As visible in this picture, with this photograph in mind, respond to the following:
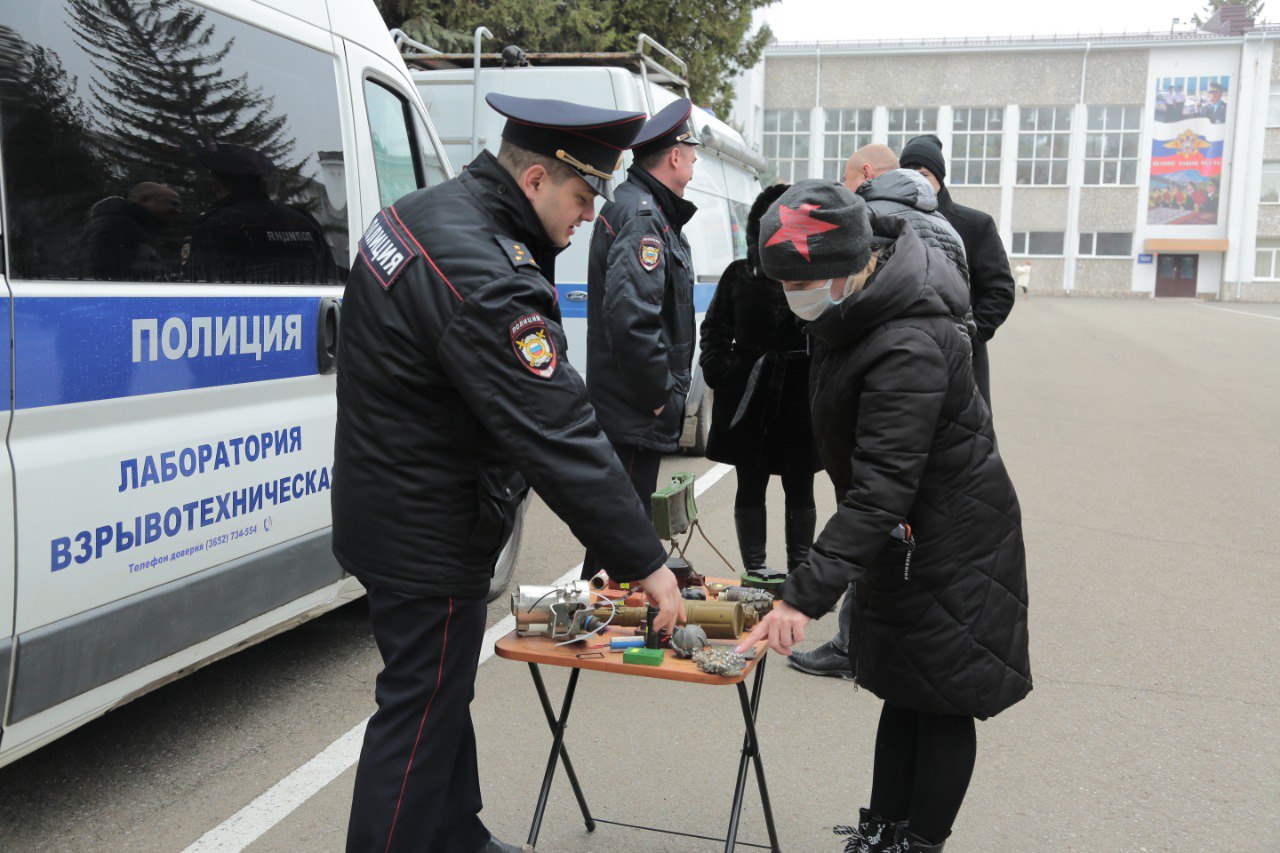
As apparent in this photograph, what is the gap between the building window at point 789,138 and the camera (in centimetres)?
5912

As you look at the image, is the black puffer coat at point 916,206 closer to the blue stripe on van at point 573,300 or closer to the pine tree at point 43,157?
the pine tree at point 43,157

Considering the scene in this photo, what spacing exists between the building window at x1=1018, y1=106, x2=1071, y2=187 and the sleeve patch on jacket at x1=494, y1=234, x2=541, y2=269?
58.1m

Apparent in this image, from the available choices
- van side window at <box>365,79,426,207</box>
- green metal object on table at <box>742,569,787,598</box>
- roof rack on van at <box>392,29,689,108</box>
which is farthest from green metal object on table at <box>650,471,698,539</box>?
roof rack on van at <box>392,29,689,108</box>

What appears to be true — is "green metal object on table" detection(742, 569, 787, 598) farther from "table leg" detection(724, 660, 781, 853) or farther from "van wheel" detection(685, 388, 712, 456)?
"van wheel" detection(685, 388, 712, 456)

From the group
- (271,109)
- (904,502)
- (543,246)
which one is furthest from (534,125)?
(271,109)

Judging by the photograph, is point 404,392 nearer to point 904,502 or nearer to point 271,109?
point 904,502

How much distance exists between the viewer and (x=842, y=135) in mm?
58594

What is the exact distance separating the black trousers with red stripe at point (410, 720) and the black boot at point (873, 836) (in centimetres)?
110

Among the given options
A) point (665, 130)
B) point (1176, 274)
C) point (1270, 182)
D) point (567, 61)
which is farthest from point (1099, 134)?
point (665, 130)

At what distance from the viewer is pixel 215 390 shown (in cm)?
345

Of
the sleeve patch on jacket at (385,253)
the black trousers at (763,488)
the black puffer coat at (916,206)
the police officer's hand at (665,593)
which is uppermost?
the black puffer coat at (916,206)

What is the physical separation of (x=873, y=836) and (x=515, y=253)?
5.69 feet

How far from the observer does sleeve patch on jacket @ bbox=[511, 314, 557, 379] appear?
2.32 meters

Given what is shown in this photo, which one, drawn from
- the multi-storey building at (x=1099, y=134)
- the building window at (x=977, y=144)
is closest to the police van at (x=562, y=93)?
the multi-storey building at (x=1099, y=134)
